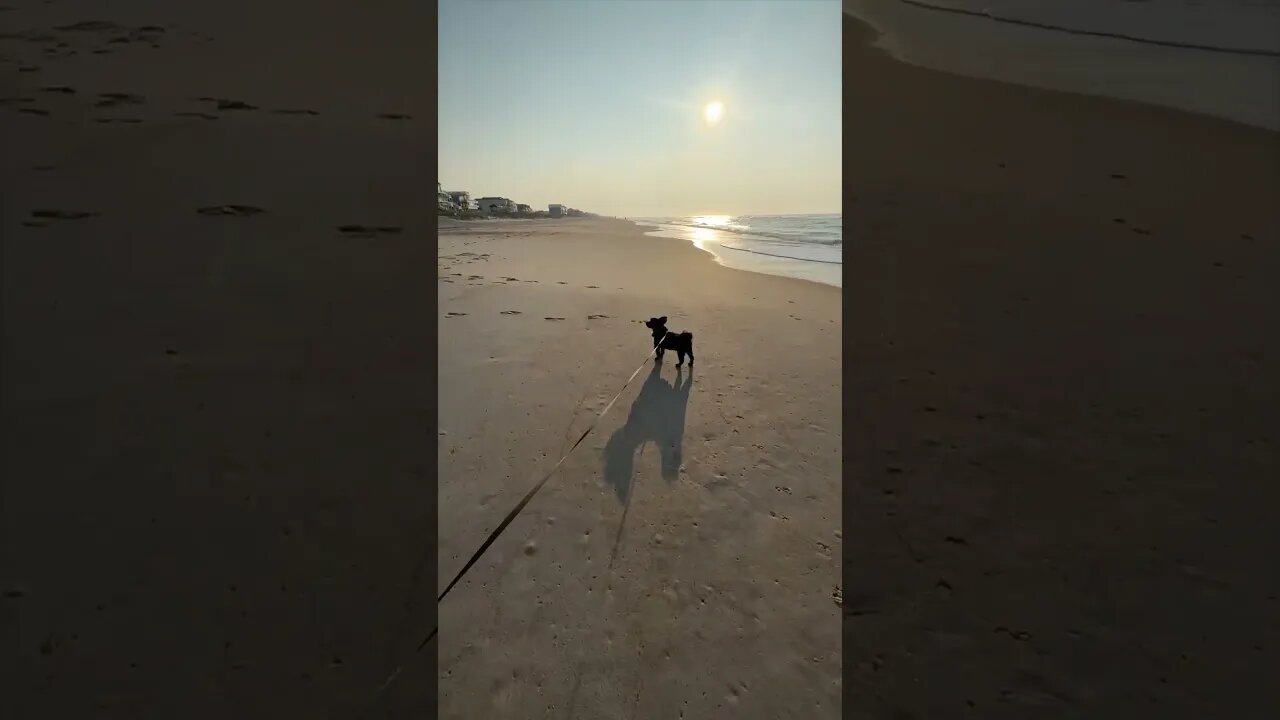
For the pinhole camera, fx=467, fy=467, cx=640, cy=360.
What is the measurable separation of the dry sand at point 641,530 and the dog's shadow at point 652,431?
14mm

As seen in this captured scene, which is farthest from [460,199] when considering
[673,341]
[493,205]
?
[673,341]

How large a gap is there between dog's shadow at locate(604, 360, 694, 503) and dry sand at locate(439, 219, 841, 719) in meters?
0.01
